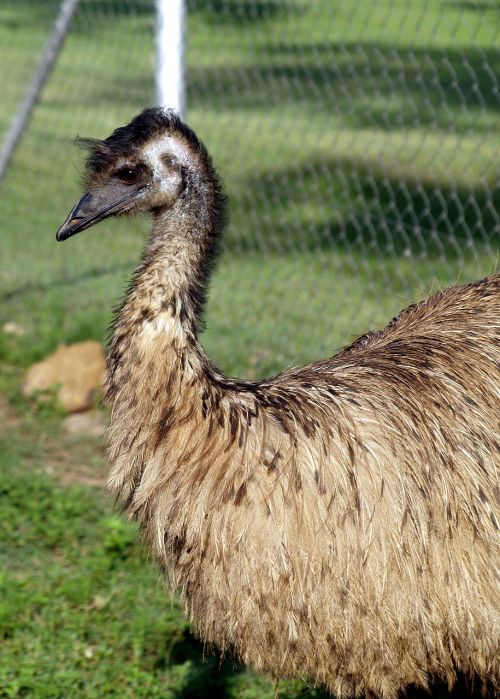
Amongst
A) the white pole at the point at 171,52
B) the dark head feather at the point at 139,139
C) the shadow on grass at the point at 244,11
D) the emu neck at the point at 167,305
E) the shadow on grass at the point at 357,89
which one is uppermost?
the dark head feather at the point at 139,139

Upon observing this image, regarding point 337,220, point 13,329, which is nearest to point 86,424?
point 13,329

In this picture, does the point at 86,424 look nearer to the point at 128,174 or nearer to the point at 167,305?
the point at 128,174

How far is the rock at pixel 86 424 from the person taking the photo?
6.06 m

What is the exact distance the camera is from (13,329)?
7184mm

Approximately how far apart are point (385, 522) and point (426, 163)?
672 cm

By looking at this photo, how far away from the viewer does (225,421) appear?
308 cm

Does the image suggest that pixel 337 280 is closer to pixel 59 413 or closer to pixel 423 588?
pixel 59 413

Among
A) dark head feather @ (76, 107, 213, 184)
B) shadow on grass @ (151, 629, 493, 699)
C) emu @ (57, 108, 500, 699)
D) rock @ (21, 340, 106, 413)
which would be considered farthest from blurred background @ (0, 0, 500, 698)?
emu @ (57, 108, 500, 699)

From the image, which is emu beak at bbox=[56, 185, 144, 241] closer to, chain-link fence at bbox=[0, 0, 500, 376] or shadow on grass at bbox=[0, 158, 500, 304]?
chain-link fence at bbox=[0, 0, 500, 376]

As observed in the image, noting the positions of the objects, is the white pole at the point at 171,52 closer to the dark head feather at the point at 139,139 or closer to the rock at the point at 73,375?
the rock at the point at 73,375

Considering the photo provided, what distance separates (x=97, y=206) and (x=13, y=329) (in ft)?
13.0

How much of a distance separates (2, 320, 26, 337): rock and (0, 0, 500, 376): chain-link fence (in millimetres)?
60

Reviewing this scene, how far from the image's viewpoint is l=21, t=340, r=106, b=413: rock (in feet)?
20.5

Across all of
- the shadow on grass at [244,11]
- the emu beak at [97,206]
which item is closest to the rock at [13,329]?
the shadow on grass at [244,11]
